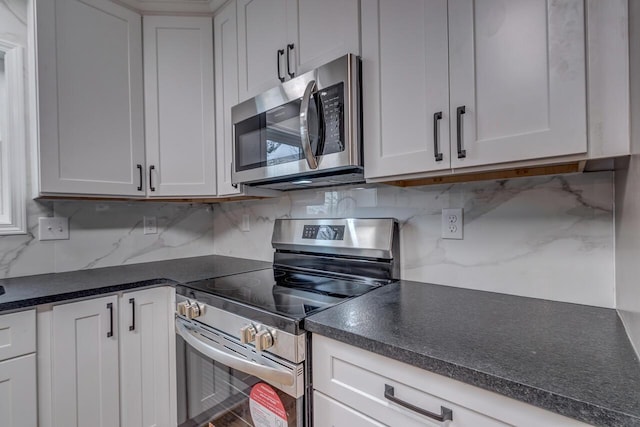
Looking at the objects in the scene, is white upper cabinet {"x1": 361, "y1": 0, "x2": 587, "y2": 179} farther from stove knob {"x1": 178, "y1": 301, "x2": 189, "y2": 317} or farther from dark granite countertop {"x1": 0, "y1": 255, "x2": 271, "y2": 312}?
dark granite countertop {"x1": 0, "y1": 255, "x2": 271, "y2": 312}

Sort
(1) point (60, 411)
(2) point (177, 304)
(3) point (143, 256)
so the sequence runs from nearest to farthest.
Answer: (1) point (60, 411)
(2) point (177, 304)
(3) point (143, 256)

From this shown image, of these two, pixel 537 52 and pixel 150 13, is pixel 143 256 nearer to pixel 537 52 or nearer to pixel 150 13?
pixel 150 13

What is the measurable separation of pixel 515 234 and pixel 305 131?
0.83 m

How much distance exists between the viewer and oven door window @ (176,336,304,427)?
977mm

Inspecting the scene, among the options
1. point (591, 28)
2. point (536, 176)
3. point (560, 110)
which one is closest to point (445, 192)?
point (536, 176)

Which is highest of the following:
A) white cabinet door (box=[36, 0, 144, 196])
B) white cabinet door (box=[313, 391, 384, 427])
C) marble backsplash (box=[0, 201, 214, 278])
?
white cabinet door (box=[36, 0, 144, 196])

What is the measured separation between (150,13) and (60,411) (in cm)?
194

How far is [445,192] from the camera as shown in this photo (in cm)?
126

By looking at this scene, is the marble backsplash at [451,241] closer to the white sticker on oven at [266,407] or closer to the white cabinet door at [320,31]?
the white cabinet door at [320,31]

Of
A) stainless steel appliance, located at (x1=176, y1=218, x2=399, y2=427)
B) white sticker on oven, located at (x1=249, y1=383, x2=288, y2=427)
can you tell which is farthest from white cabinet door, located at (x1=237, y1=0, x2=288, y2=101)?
white sticker on oven, located at (x1=249, y1=383, x2=288, y2=427)

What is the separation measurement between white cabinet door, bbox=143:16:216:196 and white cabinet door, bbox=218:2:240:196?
52 mm

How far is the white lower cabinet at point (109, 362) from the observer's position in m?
1.24

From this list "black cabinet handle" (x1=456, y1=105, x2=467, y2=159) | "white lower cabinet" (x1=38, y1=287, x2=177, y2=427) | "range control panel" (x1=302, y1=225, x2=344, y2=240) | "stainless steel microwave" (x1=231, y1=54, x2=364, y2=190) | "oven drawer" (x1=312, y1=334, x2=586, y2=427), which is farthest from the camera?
"range control panel" (x1=302, y1=225, x2=344, y2=240)

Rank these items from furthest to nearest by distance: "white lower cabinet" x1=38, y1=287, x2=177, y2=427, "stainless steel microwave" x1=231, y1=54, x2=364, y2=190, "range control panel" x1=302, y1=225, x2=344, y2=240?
"range control panel" x1=302, y1=225, x2=344, y2=240 < "white lower cabinet" x1=38, y1=287, x2=177, y2=427 < "stainless steel microwave" x1=231, y1=54, x2=364, y2=190
